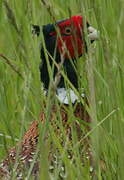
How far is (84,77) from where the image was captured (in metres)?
2.43

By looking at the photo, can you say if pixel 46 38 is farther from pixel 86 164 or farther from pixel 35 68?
pixel 86 164

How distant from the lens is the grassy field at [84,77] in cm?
154

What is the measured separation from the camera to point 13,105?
3.15 metres

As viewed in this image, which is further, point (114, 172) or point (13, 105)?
point (13, 105)

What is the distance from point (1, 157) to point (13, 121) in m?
0.20

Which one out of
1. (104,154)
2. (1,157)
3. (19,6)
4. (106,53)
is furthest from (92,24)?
(106,53)

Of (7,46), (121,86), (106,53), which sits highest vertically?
(7,46)

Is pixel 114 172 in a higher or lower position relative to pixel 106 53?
lower

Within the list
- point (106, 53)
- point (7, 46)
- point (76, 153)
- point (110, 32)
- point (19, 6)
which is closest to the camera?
point (106, 53)

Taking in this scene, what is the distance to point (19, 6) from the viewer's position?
3.49m

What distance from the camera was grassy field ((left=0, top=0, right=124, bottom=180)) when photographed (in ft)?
5.04

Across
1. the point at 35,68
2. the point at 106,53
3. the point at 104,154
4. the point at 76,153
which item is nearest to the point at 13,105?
the point at 35,68

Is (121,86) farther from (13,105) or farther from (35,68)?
(13,105)

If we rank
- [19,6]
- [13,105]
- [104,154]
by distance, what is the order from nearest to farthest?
[104,154] < [13,105] < [19,6]
